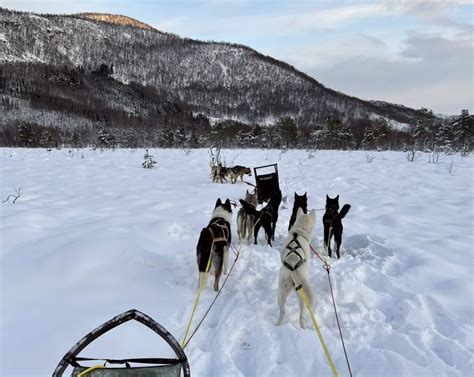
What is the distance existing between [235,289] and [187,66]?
15365 centimetres

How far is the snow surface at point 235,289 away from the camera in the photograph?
2471mm

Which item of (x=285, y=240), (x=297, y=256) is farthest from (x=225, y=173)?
(x=297, y=256)

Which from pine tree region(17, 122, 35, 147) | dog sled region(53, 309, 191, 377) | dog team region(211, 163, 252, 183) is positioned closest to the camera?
dog sled region(53, 309, 191, 377)

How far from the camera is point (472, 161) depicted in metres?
11.8

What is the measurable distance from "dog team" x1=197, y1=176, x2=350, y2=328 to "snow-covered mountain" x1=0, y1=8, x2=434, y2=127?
109 m

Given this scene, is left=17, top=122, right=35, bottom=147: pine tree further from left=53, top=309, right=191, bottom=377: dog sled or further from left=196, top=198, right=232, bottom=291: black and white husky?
left=53, top=309, right=191, bottom=377: dog sled

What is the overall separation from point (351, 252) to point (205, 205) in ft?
11.5

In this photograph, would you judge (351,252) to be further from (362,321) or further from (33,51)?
(33,51)

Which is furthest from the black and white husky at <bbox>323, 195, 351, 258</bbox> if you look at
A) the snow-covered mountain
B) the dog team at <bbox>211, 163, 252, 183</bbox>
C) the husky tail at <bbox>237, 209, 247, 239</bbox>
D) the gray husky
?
the snow-covered mountain

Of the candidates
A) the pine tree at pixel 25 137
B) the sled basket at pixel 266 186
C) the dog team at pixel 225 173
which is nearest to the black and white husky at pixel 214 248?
the sled basket at pixel 266 186

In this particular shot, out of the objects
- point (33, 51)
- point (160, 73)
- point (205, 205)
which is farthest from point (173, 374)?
point (33, 51)

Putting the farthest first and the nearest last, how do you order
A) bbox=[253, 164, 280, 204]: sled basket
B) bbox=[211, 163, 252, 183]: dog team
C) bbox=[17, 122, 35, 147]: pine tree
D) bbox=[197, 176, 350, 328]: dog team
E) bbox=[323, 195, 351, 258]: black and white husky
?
bbox=[17, 122, 35, 147]: pine tree → bbox=[211, 163, 252, 183]: dog team → bbox=[253, 164, 280, 204]: sled basket → bbox=[323, 195, 351, 258]: black and white husky → bbox=[197, 176, 350, 328]: dog team

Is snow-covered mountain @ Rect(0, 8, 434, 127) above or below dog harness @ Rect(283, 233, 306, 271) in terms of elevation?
above

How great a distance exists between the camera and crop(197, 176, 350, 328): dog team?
9.20 feet
